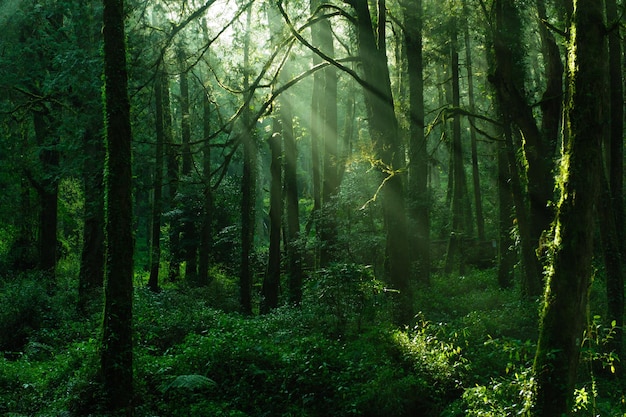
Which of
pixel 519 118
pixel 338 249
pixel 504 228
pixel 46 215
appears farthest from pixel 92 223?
pixel 504 228

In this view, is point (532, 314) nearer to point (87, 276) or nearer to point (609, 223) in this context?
point (609, 223)

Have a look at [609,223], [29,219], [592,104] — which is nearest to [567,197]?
[592,104]

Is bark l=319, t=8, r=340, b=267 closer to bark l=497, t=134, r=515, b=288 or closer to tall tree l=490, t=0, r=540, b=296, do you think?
bark l=497, t=134, r=515, b=288

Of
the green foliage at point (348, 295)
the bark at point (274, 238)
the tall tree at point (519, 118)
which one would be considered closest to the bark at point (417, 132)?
the tall tree at point (519, 118)

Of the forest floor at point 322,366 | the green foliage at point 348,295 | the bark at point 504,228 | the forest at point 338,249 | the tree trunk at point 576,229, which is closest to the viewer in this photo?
the tree trunk at point 576,229

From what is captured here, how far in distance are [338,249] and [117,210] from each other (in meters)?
10.9

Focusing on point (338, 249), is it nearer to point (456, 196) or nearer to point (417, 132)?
point (417, 132)

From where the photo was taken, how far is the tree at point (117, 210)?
891cm

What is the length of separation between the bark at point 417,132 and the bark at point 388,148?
20.4 ft

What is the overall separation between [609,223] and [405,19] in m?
10.1

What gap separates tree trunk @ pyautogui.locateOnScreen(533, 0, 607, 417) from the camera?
19.5 ft

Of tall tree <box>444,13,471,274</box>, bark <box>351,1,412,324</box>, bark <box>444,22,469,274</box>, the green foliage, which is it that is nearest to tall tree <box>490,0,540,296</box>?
bark <box>351,1,412,324</box>

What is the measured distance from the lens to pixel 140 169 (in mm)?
20531

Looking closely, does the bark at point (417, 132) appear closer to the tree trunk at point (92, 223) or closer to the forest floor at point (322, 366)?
the forest floor at point (322, 366)
